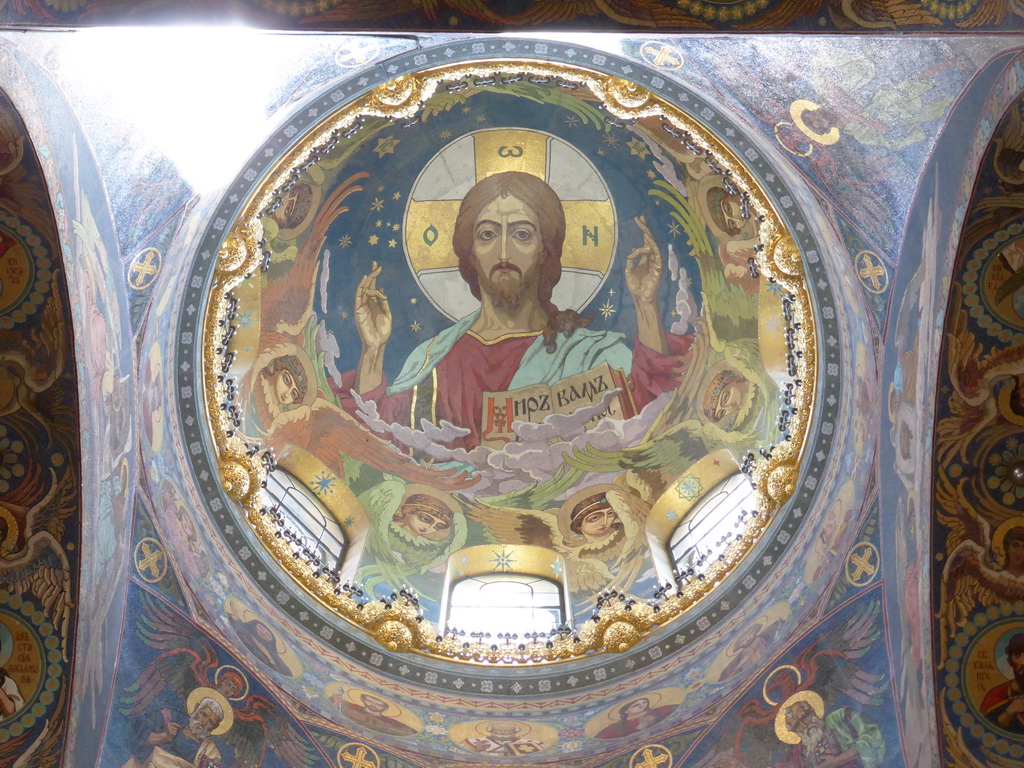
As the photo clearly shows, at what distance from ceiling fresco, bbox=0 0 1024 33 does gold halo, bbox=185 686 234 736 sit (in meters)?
6.71

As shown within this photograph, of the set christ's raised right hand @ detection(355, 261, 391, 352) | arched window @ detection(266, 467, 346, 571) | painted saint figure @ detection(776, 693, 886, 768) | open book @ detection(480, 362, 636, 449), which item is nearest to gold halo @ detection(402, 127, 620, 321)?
christ's raised right hand @ detection(355, 261, 391, 352)

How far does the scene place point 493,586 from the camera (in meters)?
15.1

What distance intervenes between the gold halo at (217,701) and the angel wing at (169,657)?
59 millimetres

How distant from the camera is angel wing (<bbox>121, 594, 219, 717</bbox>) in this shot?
1191 centimetres

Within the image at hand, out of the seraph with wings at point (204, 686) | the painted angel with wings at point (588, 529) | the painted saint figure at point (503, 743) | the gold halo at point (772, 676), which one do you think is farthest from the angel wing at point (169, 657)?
the gold halo at point (772, 676)

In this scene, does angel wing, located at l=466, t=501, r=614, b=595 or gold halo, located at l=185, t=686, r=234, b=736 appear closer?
gold halo, located at l=185, t=686, r=234, b=736

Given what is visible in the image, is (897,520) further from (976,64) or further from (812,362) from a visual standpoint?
(976,64)

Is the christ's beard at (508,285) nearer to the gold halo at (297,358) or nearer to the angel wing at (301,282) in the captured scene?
the angel wing at (301,282)

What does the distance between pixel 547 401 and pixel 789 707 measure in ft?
17.2

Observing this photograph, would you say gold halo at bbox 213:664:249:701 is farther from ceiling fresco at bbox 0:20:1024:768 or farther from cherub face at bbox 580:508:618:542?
cherub face at bbox 580:508:618:542

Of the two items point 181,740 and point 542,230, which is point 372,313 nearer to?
point 542,230

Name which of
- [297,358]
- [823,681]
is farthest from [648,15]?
[297,358]

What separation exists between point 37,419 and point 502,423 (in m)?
6.30

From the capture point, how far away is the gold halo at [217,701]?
12109mm
